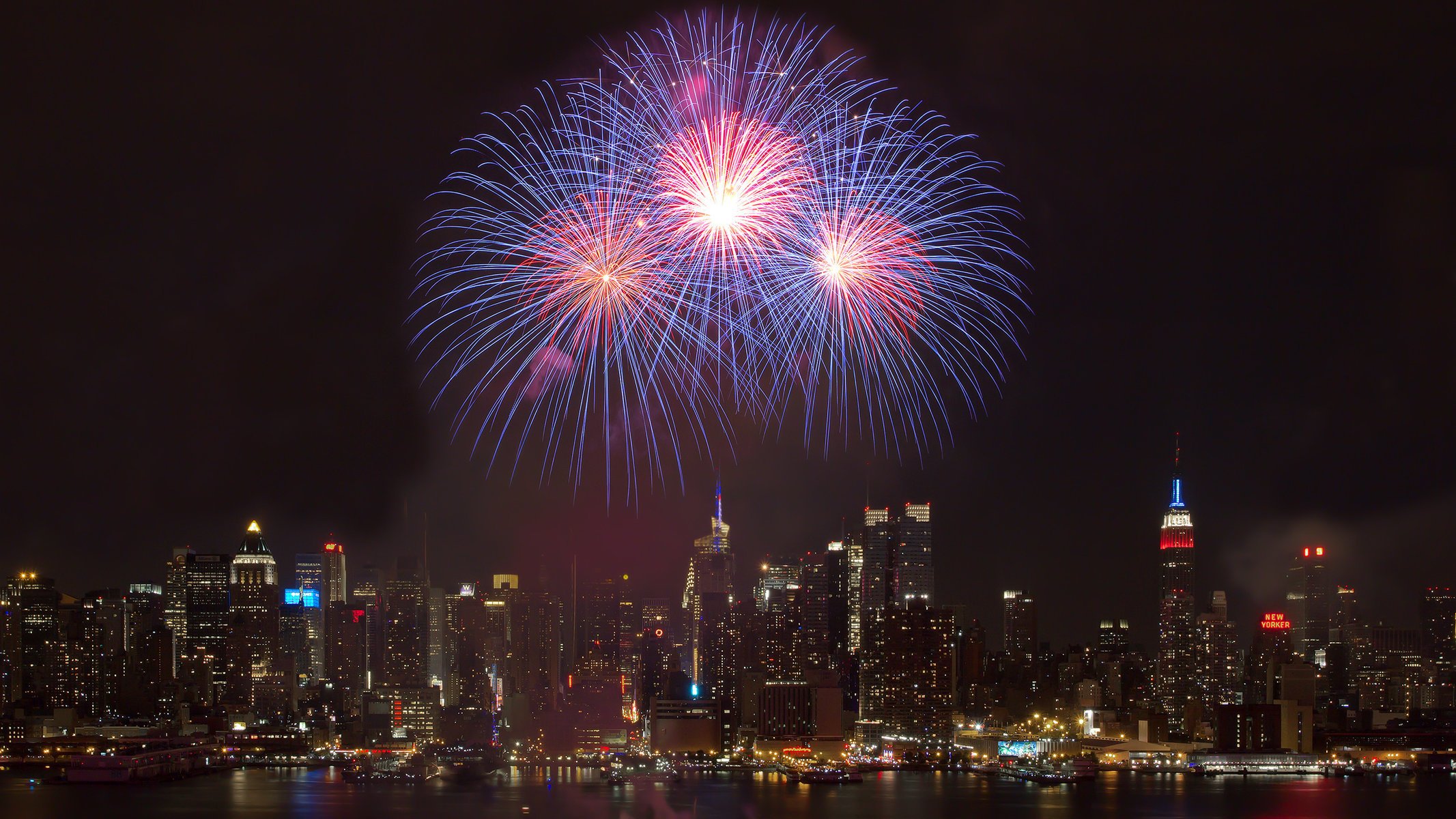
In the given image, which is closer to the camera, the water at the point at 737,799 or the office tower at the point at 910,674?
the water at the point at 737,799

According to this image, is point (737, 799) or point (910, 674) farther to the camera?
point (910, 674)

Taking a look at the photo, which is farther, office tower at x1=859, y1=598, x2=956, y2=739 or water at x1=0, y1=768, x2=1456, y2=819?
office tower at x1=859, y1=598, x2=956, y2=739

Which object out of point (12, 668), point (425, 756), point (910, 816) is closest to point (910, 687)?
point (425, 756)

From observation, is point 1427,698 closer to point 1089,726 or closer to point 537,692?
point 1089,726
